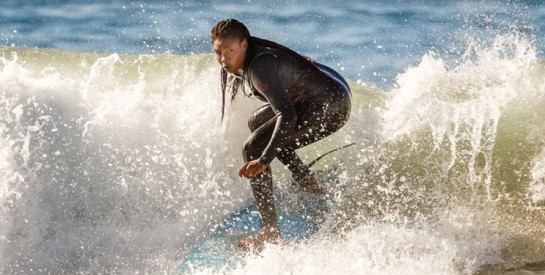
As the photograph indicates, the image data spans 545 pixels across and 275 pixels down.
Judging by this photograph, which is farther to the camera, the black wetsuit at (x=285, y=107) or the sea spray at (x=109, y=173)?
the sea spray at (x=109, y=173)

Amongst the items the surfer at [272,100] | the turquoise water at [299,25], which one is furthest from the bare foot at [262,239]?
the turquoise water at [299,25]

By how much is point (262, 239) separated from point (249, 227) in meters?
0.45

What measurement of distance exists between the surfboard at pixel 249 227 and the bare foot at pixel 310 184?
0.12ft

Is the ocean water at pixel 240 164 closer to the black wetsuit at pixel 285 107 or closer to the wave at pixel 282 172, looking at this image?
the wave at pixel 282 172

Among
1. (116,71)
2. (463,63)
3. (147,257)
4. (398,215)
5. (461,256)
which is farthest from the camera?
(116,71)

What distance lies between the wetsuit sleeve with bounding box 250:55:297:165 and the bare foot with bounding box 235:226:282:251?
453mm

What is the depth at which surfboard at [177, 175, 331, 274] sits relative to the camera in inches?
178

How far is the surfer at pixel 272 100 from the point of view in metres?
4.29

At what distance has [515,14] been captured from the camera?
1855 centimetres

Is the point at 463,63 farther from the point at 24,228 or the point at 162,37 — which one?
the point at 162,37

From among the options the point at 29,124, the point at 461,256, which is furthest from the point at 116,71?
the point at 461,256

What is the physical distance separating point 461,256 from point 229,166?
6.07ft

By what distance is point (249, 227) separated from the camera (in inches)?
198

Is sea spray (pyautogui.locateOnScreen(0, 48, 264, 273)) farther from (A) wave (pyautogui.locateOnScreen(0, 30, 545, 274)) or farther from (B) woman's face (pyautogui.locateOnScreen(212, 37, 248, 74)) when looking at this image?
(B) woman's face (pyautogui.locateOnScreen(212, 37, 248, 74))
